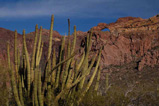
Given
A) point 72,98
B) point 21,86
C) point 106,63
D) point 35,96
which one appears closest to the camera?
point 35,96

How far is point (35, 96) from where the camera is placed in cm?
747

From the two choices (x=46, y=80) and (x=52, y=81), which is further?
(x=52, y=81)

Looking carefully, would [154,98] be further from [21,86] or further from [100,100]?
[21,86]

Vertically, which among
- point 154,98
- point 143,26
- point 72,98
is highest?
point 143,26

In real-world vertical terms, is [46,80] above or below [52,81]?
above

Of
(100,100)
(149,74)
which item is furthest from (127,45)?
(100,100)

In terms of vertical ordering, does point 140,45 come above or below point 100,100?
above

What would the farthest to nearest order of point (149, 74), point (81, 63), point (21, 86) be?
point (149, 74) → point (81, 63) → point (21, 86)

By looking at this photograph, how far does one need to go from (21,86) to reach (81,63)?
273 cm

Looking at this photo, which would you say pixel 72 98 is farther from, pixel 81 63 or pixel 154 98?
pixel 154 98

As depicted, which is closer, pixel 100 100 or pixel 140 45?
pixel 100 100

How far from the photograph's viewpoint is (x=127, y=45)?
5641cm

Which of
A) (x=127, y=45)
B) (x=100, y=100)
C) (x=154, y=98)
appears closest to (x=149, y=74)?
(x=127, y=45)

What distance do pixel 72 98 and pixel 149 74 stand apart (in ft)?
109
